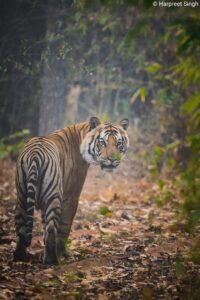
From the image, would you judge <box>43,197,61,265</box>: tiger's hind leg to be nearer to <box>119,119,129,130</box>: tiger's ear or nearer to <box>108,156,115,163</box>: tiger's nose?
<box>108,156,115,163</box>: tiger's nose

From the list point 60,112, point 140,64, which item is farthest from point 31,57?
point 140,64

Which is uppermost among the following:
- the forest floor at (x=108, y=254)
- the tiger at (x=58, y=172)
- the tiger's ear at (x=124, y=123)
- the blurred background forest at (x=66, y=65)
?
the blurred background forest at (x=66, y=65)

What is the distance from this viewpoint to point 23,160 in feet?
17.0

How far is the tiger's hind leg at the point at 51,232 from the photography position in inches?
201

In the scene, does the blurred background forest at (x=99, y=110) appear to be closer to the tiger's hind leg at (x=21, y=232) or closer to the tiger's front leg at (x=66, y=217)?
the tiger's hind leg at (x=21, y=232)

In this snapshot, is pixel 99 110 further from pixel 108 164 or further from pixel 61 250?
pixel 61 250

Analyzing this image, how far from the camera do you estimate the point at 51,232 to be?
514 cm

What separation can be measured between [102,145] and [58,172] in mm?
601

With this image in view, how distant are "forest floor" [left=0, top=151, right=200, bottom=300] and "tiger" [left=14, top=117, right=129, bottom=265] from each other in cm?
21

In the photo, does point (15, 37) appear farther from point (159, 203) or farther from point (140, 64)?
point (159, 203)

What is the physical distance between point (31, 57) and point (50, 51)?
22 cm

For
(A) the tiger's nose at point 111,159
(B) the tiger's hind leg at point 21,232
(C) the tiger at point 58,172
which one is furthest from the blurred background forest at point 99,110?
(A) the tiger's nose at point 111,159

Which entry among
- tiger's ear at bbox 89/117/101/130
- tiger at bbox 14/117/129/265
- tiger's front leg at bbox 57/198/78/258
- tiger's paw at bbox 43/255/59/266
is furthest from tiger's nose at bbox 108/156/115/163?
tiger's paw at bbox 43/255/59/266

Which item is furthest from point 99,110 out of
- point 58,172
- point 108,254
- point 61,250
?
point 61,250
